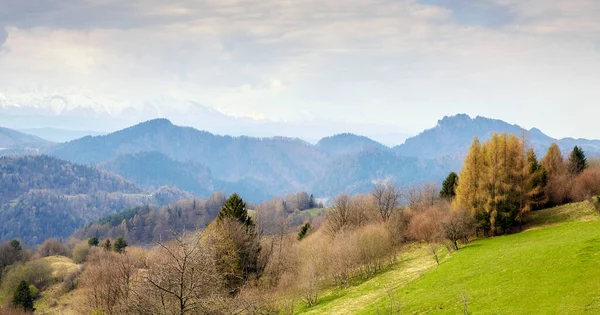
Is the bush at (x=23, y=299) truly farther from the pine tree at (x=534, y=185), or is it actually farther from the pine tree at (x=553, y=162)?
the pine tree at (x=553, y=162)

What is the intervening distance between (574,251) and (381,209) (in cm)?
5106

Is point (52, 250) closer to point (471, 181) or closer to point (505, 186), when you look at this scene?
point (471, 181)

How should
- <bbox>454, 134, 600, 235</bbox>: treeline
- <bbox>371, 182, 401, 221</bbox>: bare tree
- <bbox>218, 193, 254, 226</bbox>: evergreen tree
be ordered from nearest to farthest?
<bbox>454, 134, 600, 235</bbox>: treeline
<bbox>218, 193, 254, 226</bbox>: evergreen tree
<bbox>371, 182, 401, 221</bbox>: bare tree

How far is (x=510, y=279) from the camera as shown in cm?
2906

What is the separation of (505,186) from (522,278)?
86.3 feet

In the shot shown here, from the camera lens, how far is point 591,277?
954 inches

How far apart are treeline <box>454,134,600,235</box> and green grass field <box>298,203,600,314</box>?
3350 mm


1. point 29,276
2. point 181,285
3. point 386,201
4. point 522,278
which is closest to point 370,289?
point 522,278

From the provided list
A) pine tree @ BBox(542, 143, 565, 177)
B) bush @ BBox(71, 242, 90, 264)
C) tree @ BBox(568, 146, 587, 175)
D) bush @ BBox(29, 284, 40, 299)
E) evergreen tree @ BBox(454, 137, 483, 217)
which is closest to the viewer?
evergreen tree @ BBox(454, 137, 483, 217)

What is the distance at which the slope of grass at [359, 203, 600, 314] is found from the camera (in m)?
23.0

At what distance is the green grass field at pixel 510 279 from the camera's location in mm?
23578

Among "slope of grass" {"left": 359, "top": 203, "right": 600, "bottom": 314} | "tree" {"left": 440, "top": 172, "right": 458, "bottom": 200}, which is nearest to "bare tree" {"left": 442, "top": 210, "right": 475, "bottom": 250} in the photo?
"slope of grass" {"left": 359, "top": 203, "right": 600, "bottom": 314}

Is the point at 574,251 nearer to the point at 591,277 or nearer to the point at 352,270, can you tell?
the point at 591,277

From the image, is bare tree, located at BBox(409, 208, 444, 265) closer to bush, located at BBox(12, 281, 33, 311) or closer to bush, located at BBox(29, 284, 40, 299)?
bush, located at BBox(12, 281, 33, 311)
